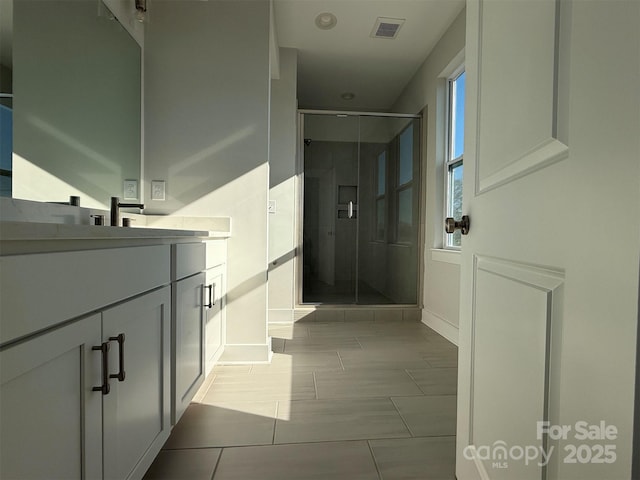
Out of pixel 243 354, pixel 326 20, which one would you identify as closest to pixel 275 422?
pixel 243 354

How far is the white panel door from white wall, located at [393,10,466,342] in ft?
6.32

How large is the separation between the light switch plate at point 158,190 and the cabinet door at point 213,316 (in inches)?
24.0

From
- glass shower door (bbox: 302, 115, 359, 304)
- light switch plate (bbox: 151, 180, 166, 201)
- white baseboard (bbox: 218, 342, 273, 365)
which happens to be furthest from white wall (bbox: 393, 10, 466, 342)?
light switch plate (bbox: 151, 180, 166, 201)

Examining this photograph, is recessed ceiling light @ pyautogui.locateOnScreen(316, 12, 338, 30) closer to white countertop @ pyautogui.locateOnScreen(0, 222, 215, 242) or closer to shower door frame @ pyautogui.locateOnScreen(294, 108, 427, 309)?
shower door frame @ pyautogui.locateOnScreen(294, 108, 427, 309)

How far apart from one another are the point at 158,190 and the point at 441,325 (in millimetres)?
2479

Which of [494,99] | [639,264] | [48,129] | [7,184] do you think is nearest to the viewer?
[639,264]

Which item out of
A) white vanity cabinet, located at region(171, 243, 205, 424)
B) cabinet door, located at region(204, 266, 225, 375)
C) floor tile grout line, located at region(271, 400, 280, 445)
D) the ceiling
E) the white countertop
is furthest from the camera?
the ceiling

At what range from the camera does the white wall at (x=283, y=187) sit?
3199mm

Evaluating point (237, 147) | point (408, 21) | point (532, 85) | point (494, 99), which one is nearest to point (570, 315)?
point (532, 85)

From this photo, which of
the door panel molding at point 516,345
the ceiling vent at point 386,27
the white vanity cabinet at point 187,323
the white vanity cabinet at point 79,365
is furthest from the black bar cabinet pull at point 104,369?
the ceiling vent at point 386,27

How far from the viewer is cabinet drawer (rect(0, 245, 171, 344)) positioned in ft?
1.84

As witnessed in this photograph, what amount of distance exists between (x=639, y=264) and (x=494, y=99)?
1.99ft

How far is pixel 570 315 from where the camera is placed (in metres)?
0.56

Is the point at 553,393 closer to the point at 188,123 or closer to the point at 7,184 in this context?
the point at 7,184
